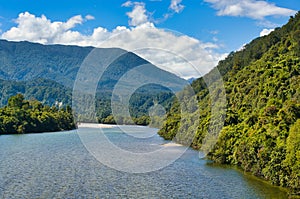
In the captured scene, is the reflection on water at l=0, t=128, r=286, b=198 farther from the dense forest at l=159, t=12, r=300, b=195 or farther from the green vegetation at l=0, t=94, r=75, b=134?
the green vegetation at l=0, t=94, r=75, b=134

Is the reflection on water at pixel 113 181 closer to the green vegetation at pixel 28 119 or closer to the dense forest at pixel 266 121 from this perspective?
the dense forest at pixel 266 121

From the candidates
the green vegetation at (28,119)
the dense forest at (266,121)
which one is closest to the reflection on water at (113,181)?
the dense forest at (266,121)

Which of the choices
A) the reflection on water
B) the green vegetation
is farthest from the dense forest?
the green vegetation

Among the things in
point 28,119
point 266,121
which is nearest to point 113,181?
point 266,121

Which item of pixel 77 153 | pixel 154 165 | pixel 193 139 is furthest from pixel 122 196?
pixel 193 139

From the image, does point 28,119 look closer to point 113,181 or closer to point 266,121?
point 113,181

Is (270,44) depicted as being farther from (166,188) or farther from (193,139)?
(166,188)
